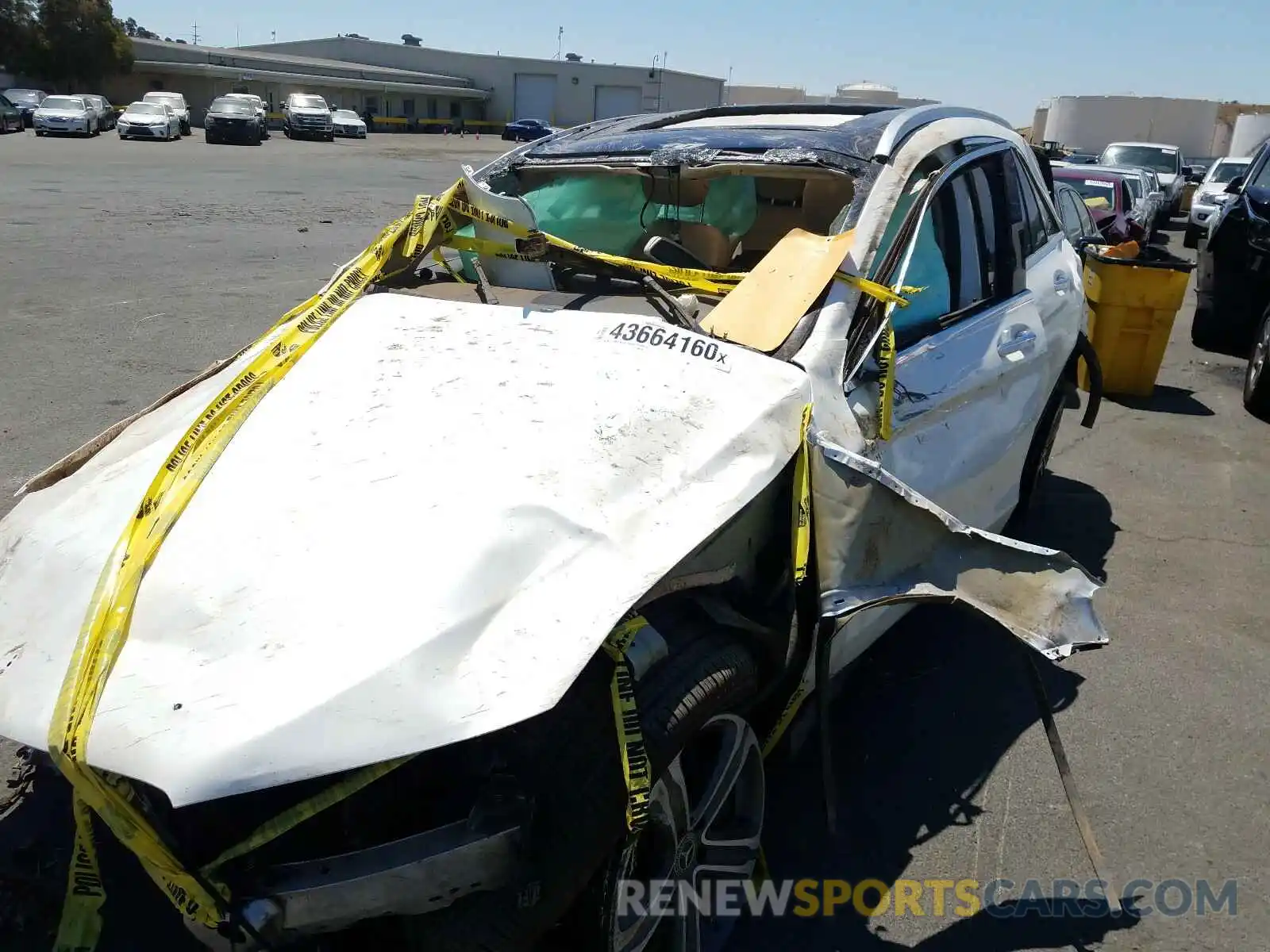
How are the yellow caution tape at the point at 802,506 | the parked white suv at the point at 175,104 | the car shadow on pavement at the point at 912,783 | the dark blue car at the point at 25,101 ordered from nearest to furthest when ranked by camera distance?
→ the yellow caution tape at the point at 802,506 < the car shadow on pavement at the point at 912,783 < the dark blue car at the point at 25,101 < the parked white suv at the point at 175,104

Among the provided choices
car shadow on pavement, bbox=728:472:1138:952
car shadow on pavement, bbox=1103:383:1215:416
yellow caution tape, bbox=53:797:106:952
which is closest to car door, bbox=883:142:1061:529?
car shadow on pavement, bbox=728:472:1138:952

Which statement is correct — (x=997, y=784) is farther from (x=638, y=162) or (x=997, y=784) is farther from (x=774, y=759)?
(x=638, y=162)

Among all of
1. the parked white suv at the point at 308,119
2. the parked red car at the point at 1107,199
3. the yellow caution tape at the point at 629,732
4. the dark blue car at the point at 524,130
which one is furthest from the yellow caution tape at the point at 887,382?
the dark blue car at the point at 524,130

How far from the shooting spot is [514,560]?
2.05m

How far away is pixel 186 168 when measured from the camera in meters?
24.1

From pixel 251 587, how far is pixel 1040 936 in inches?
85.9

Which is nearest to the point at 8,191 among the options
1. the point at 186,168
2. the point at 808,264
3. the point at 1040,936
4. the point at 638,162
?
the point at 186,168

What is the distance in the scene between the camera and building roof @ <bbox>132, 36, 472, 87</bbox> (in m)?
57.6

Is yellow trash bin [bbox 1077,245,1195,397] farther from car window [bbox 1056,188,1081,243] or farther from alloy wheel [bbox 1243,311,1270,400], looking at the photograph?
alloy wheel [bbox 1243,311,1270,400]

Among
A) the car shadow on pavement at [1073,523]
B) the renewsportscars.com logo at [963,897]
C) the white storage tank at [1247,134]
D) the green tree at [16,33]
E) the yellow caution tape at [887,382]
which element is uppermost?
the green tree at [16,33]

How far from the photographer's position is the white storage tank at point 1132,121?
116 feet

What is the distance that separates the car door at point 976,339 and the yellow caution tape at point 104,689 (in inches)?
69.7

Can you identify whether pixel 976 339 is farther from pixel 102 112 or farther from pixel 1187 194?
pixel 102 112

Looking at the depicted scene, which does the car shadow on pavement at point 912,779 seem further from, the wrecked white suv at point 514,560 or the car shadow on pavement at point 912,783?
the wrecked white suv at point 514,560
